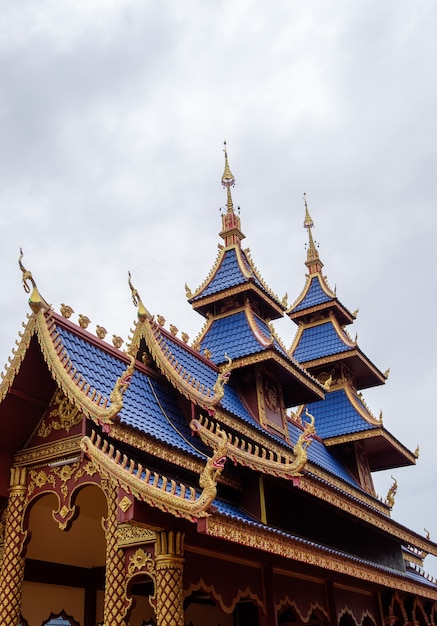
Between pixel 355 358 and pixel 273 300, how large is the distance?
5.80m

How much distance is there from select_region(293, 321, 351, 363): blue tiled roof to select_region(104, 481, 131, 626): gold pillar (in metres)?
13.5

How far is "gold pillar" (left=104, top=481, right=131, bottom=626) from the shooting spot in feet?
24.8

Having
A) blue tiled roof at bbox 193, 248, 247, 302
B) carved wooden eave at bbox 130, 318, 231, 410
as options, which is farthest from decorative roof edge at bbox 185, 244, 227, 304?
carved wooden eave at bbox 130, 318, 231, 410

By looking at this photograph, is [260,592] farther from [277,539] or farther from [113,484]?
[113,484]

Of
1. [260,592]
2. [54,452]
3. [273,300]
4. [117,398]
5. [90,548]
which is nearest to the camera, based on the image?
[117,398]

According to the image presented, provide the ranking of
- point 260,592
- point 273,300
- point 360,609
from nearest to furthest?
1. point 260,592
2. point 360,609
3. point 273,300

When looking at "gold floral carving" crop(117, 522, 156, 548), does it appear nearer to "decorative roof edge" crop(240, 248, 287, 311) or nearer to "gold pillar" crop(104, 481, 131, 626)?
"gold pillar" crop(104, 481, 131, 626)

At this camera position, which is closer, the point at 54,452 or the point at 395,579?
the point at 54,452

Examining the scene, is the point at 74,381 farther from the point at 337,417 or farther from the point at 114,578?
the point at 337,417

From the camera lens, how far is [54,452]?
29.1 feet

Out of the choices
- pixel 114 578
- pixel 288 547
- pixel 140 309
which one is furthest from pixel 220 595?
pixel 140 309

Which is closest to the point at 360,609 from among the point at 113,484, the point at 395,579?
the point at 395,579

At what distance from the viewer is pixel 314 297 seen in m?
22.9

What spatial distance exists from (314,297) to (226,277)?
294 inches
